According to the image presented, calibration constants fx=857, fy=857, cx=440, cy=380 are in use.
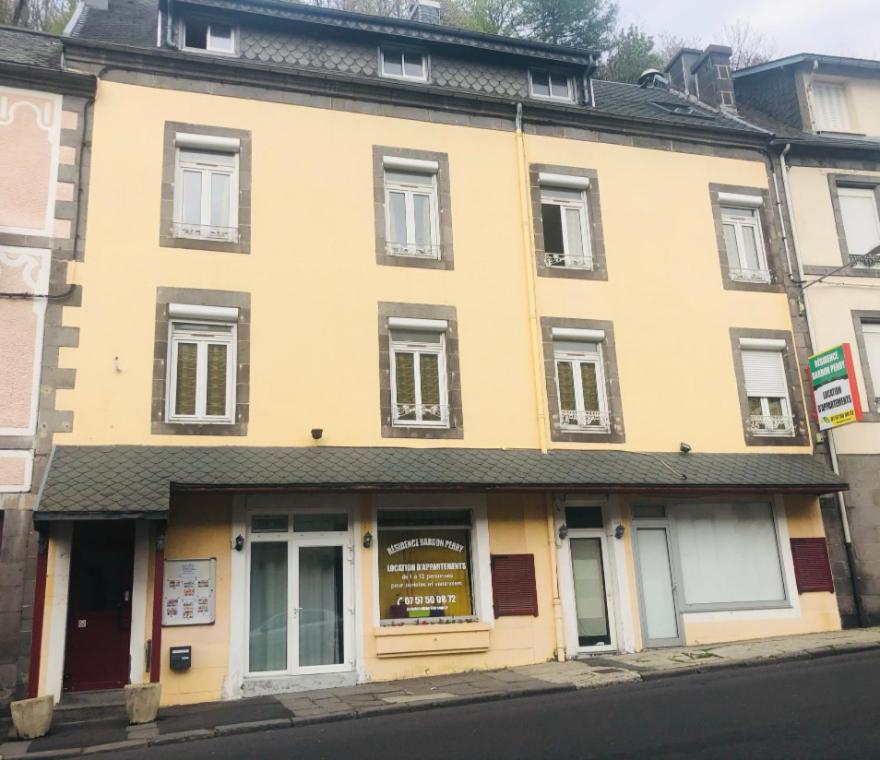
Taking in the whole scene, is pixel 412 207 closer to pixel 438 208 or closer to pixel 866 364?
pixel 438 208

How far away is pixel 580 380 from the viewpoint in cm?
1480

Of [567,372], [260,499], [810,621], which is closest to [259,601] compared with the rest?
[260,499]

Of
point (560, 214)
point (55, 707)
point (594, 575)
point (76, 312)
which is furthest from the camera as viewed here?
point (560, 214)

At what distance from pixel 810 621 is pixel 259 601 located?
9.23 metres

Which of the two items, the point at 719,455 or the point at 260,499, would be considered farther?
the point at 719,455

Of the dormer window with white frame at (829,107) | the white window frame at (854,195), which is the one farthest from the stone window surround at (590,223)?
the dormer window with white frame at (829,107)

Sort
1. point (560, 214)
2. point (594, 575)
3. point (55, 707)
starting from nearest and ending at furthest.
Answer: point (55, 707) < point (594, 575) < point (560, 214)

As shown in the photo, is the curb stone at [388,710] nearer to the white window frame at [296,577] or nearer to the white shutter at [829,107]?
the white window frame at [296,577]

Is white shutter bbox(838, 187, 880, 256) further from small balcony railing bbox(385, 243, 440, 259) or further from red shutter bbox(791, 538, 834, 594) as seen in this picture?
small balcony railing bbox(385, 243, 440, 259)

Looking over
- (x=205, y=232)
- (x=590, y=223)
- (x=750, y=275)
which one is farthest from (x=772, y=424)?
(x=205, y=232)

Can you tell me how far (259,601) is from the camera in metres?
12.4

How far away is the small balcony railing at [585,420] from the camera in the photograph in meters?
14.5

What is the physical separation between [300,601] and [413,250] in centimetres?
596

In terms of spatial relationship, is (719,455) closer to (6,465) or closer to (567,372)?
(567,372)
